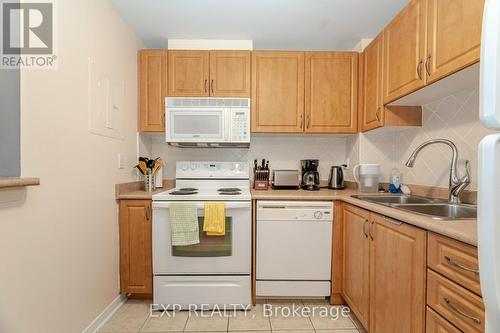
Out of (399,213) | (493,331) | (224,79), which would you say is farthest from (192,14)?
(493,331)

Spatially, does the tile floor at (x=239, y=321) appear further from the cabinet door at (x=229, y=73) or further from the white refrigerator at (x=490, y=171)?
the cabinet door at (x=229, y=73)

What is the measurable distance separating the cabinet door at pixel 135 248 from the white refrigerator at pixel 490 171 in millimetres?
1924

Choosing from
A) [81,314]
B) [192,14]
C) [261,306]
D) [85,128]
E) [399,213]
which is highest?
[192,14]

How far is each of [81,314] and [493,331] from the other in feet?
6.28

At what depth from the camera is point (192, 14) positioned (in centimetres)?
194

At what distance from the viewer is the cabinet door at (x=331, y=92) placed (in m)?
2.25

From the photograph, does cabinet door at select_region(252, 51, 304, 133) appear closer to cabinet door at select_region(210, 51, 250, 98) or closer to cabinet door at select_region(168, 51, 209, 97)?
cabinet door at select_region(210, 51, 250, 98)

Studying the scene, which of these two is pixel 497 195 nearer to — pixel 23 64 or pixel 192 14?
pixel 23 64

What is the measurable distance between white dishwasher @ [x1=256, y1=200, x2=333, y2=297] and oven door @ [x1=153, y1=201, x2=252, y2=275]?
124 mm

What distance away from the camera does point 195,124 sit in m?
2.16

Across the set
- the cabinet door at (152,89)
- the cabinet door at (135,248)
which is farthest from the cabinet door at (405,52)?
the cabinet door at (135,248)

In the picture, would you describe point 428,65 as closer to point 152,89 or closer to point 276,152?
point 276,152

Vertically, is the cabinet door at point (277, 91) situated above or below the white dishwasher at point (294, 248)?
above

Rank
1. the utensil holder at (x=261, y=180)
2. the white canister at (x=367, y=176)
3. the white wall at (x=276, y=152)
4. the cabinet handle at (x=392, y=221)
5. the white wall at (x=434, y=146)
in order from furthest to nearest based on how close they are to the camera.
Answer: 1. the white wall at (x=276, y=152)
2. the utensil holder at (x=261, y=180)
3. the white canister at (x=367, y=176)
4. the white wall at (x=434, y=146)
5. the cabinet handle at (x=392, y=221)
